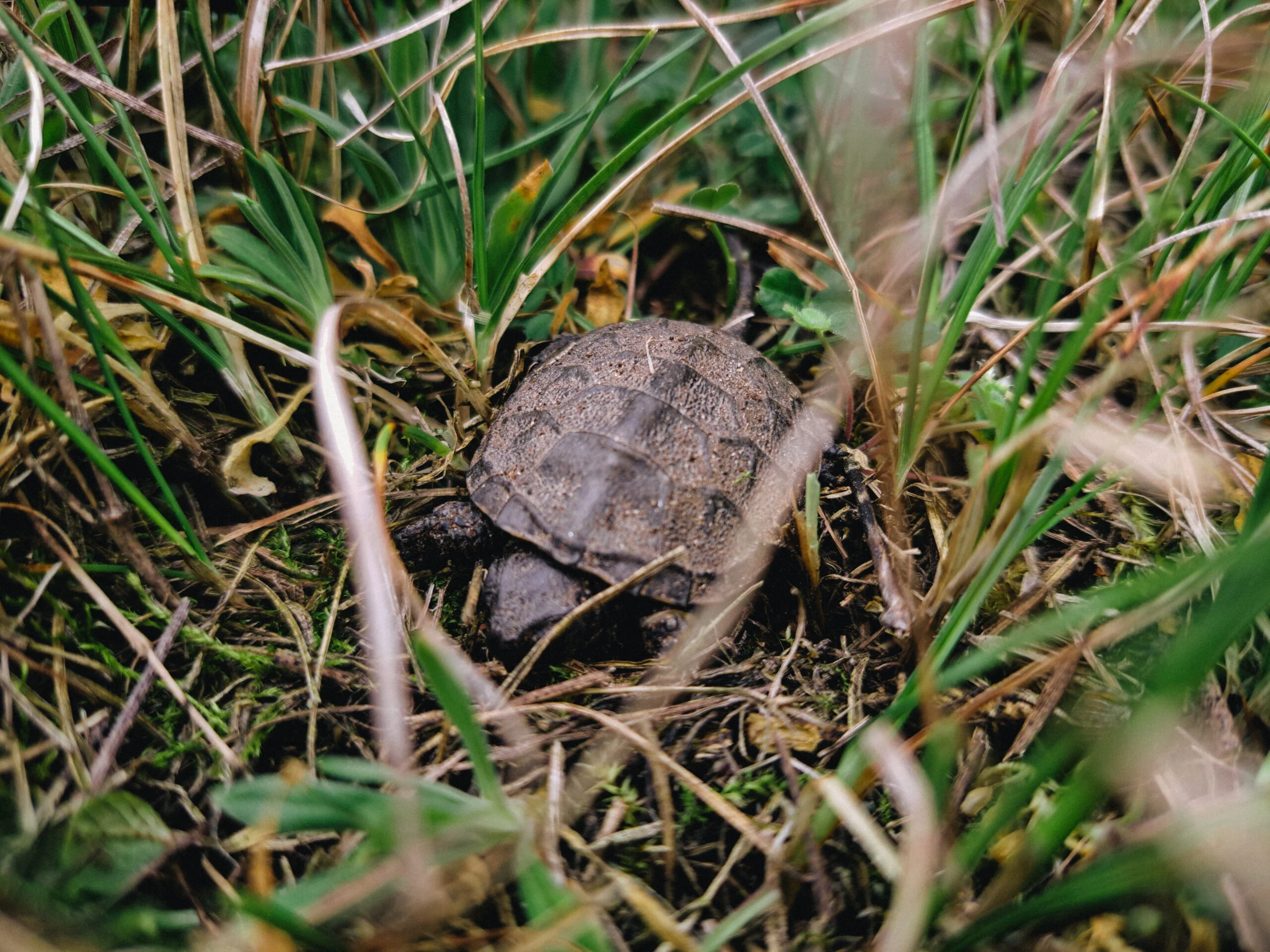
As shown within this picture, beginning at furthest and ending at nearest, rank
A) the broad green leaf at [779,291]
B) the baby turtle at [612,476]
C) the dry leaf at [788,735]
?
the broad green leaf at [779,291], the baby turtle at [612,476], the dry leaf at [788,735]

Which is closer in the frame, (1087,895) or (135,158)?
(1087,895)

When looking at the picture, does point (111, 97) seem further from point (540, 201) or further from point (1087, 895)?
point (1087, 895)

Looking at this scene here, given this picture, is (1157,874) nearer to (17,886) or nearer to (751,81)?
(17,886)

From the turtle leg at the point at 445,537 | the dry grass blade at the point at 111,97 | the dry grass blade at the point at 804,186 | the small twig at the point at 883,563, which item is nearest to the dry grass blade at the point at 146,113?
the dry grass blade at the point at 111,97

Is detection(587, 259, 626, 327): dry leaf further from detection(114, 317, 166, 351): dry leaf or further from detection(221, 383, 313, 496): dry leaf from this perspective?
detection(114, 317, 166, 351): dry leaf

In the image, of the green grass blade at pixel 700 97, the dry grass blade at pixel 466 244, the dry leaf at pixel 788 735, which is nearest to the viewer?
the dry leaf at pixel 788 735

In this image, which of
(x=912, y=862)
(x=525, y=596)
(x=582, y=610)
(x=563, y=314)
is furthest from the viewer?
(x=563, y=314)

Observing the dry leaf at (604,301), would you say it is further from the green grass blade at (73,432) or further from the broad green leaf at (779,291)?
the green grass blade at (73,432)

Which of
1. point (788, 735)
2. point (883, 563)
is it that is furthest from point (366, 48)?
point (788, 735)

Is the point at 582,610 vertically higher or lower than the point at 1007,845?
higher
